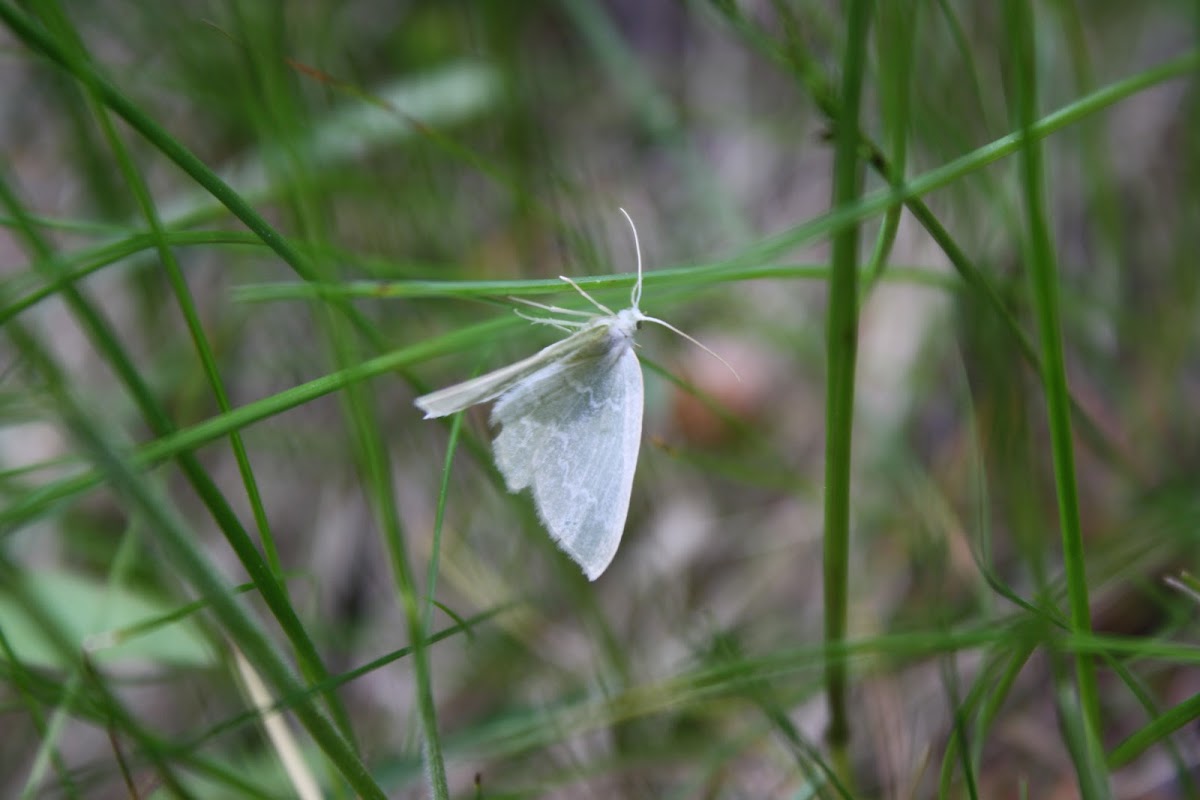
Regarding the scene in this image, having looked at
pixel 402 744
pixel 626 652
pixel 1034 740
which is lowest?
pixel 1034 740

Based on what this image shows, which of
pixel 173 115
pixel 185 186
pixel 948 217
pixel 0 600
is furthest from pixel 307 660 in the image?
pixel 173 115

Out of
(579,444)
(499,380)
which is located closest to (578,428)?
(579,444)

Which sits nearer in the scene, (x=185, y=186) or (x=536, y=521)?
(x=536, y=521)

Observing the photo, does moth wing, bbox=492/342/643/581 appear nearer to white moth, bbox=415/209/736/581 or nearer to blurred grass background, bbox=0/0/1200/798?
white moth, bbox=415/209/736/581

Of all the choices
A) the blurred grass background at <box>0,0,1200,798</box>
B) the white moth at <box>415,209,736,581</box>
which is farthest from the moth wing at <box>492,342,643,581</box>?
the blurred grass background at <box>0,0,1200,798</box>

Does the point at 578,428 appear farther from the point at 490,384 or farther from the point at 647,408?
the point at 647,408

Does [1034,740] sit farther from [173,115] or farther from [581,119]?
[173,115]

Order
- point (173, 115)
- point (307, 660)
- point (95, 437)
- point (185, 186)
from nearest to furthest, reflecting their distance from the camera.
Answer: point (95, 437) < point (307, 660) < point (185, 186) < point (173, 115)

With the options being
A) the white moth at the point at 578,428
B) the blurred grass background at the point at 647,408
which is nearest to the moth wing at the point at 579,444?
the white moth at the point at 578,428
